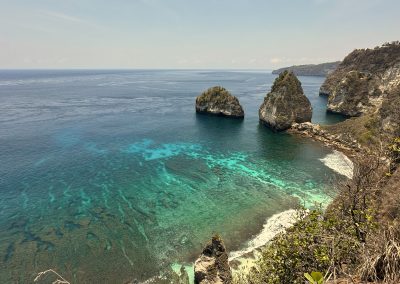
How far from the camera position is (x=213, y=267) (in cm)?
2739

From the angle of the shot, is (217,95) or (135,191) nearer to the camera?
(135,191)

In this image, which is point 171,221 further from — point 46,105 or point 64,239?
point 46,105

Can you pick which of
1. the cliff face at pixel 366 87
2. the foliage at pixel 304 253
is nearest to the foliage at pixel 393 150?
the foliage at pixel 304 253

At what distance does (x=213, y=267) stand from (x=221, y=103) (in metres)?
81.9

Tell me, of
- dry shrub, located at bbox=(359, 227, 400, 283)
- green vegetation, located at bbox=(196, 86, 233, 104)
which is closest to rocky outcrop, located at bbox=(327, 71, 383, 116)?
green vegetation, located at bbox=(196, 86, 233, 104)

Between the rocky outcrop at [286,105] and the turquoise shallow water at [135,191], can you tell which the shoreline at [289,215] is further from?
the rocky outcrop at [286,105]

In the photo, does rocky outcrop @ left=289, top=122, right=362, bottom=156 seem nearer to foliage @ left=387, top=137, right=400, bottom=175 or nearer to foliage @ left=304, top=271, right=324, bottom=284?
foliage @ left=387, top=137, right=400, bottom=175

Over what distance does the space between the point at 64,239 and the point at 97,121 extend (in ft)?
230

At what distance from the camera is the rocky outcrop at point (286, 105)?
8388 centimetres

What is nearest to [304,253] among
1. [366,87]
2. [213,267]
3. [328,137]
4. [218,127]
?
[213,267]

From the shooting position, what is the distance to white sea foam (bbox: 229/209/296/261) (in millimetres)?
32772

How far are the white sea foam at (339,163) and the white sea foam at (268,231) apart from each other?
65.1ft

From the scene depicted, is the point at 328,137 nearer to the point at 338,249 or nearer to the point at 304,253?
the point at 304,253

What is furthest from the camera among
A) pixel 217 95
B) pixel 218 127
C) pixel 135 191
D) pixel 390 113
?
pixel 217 95
